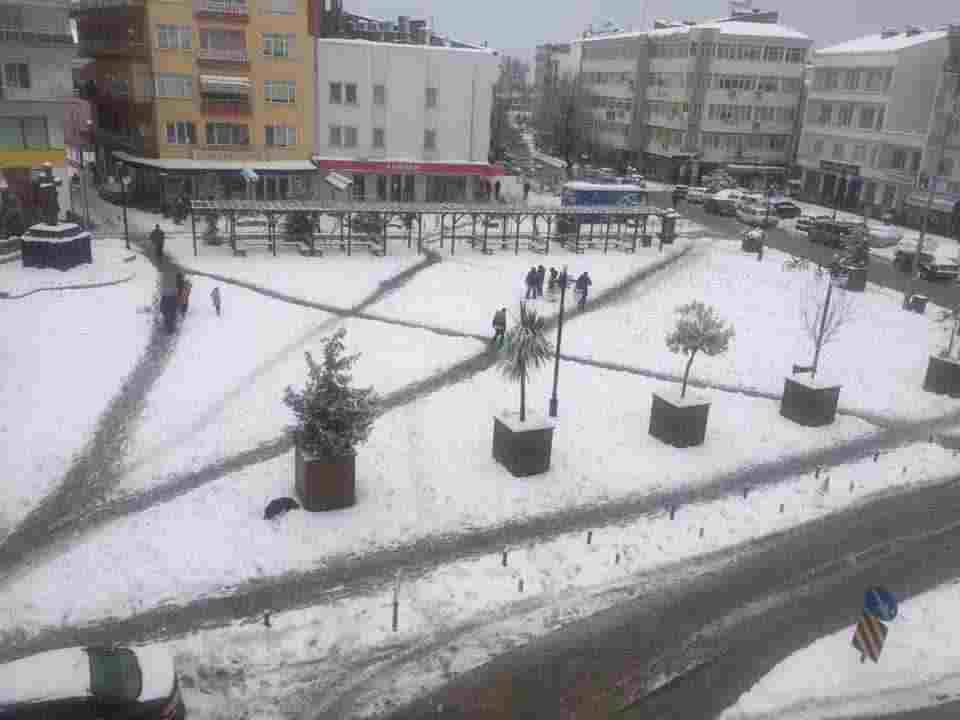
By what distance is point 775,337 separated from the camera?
30875 mm

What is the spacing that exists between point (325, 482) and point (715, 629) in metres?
7.86

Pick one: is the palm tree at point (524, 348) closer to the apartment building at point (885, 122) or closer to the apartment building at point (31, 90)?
the apartment building at point (31, 90)

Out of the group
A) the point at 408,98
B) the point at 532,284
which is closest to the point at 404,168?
the point at 408,98

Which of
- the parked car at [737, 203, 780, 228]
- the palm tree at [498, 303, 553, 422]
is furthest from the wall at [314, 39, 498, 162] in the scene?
the palm tree at [498, 303, 553, 422]

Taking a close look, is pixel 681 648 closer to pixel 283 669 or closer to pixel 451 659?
pixel 451 659

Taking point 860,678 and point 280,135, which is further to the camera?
point 280,135

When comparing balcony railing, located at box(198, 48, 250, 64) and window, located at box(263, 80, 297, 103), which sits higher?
balcony railing, located at box(198, 48, 250, 64)

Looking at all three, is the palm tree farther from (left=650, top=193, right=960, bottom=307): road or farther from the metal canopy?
(left=650, top=193, right=960, bottom=307): road

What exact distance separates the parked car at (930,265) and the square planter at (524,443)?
29863mm

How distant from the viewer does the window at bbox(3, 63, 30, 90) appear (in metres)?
40.5

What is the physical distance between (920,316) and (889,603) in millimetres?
25590

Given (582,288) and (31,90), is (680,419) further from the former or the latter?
(31,90)

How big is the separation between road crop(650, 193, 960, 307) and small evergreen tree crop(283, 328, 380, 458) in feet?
102

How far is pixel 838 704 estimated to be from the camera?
1255 centimetres
